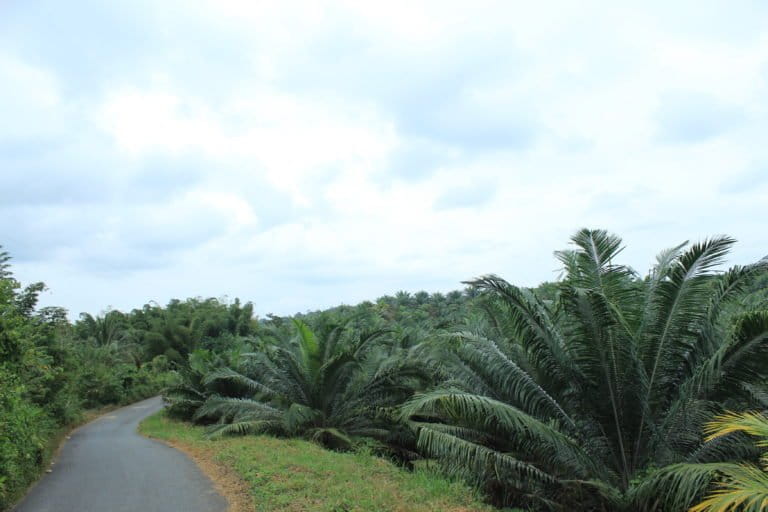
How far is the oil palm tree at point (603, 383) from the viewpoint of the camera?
8.40 meters

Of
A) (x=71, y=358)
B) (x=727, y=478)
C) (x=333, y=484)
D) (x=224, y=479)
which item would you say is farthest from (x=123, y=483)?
(x=71, y=358)

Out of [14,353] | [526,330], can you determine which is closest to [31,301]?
[14,353]

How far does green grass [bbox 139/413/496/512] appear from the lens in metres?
7.39

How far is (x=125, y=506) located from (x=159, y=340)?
40.6m

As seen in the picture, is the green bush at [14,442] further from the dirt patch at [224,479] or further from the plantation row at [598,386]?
the dirt patch at [224,479]

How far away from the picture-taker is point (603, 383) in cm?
931

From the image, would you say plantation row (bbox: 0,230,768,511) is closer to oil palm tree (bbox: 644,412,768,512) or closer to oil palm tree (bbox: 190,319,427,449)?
oil palm tree (bbox: 644,412,768,512)

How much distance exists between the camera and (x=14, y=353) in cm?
909

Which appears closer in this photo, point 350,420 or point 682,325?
point 682,325

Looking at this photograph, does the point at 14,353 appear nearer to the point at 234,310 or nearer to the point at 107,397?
the point at 107,397

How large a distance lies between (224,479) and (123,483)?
1.84 metres

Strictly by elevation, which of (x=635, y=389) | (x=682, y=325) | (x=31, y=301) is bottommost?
(x=635, y=389)

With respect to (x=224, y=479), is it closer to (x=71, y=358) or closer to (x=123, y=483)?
(x=123, y=483)

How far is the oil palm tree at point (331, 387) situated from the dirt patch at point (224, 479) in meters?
2.07
